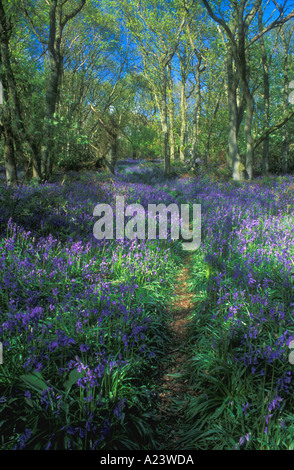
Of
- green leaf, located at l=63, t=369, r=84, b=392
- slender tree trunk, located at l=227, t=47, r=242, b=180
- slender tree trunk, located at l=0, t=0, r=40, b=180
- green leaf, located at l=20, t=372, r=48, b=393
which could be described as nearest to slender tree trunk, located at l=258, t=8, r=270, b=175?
slender tree trunk, located at l=227, t=47, r=242, b=180

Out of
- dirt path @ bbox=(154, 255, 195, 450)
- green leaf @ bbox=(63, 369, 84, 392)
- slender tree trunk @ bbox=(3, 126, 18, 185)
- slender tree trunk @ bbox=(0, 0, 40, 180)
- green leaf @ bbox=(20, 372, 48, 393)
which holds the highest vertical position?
slender tree trunk @ bbox=(0, 0, 40, 180)

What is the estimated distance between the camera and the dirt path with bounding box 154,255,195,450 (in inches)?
89.4

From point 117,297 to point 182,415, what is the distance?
1477 mm

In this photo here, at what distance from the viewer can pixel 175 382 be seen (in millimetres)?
2758

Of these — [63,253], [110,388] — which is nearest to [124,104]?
[63,253]

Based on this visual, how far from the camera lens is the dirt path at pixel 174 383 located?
227cm

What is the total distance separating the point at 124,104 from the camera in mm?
38531

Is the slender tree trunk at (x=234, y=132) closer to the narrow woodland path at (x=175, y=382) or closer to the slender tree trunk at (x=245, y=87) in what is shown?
the slender tree trunk at (x=245, y=87)

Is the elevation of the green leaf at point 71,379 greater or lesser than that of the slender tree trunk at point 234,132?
lesser

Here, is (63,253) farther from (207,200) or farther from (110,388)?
(207,200)

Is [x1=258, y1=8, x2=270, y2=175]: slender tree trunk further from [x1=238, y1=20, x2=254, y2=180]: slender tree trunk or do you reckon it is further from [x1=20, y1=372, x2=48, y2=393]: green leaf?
[x1=20, y1=372, x2=48, y2=393]: green leaf

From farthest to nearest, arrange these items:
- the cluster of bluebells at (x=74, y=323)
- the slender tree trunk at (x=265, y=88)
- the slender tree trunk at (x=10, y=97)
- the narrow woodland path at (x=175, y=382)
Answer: the slender tree trunk at (x=265, y=88), the slender tree trunk at (x=10, y=97), the narrow woodland path at (x=175, y=382), the cluster of bluebells at (x=74, y=323)

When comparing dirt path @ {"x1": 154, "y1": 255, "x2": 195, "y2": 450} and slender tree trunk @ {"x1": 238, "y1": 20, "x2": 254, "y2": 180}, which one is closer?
dirt path @ {"x1": 154, "y1": 255, "x2": 195, "y2": 450}

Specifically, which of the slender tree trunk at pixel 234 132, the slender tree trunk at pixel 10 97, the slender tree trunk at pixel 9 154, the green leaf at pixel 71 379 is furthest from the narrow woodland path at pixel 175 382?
the slender tree trunk at pixel 234 132
